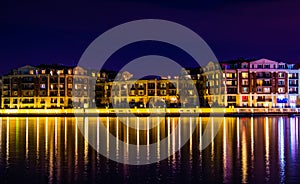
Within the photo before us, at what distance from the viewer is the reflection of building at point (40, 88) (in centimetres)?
12181

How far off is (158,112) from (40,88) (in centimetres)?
2950

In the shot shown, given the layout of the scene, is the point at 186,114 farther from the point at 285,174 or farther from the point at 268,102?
the point at 285,174

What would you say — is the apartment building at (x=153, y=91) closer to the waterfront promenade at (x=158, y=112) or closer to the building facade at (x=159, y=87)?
the building facade at (x=159, y=87)

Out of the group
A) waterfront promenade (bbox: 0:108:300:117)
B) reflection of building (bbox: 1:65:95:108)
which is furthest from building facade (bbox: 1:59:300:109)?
waterfront promenade (bbox: 0:108:300:117)

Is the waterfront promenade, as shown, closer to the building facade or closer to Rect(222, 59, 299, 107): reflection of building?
Rect(222, 59, 299, 107): reflection of building

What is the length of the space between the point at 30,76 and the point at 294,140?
91.5 meters

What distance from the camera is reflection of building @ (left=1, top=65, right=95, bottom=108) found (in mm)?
121812

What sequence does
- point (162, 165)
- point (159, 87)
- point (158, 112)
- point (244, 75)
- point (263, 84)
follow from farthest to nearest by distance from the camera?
point (159, 87), point (158, 112), point (244, 75), point (263, 84), point (162, 165)

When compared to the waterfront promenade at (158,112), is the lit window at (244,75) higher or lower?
higher

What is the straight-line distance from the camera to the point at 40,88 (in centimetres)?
12231

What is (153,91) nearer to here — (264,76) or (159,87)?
(159,87)

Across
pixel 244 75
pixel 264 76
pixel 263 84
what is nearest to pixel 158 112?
pixel 244 75

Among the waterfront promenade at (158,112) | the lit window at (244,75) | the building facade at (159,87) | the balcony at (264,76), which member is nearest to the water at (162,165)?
the waterfront promenade at (158,112)

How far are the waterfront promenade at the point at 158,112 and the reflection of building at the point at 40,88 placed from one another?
259 inches
